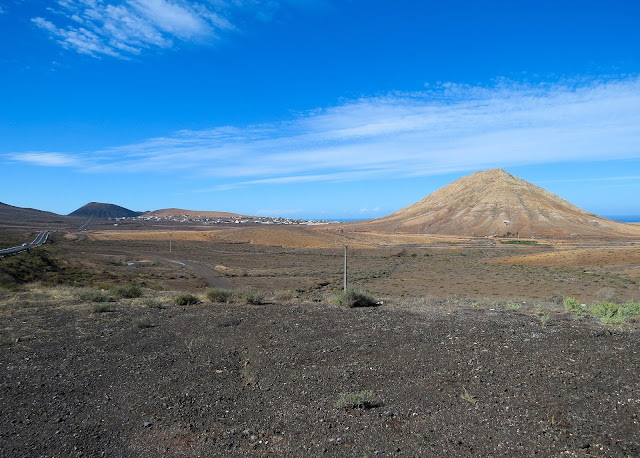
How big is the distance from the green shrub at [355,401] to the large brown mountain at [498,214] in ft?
390

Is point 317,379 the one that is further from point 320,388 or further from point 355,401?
point 355,401

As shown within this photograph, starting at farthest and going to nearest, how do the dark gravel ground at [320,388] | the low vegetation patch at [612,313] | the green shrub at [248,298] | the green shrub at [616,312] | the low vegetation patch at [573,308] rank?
the green shrub at [248,298] < the low vegetation patch at [573,308] < the green shrub at [616,312] < the low vegetation patch at [612,313] < the dark gravel ground at [320,388]

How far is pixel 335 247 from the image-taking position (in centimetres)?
8412

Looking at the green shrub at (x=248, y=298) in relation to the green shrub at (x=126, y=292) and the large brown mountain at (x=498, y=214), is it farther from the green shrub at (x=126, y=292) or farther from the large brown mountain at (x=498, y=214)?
the large brown mountain at (x=498, y=214)

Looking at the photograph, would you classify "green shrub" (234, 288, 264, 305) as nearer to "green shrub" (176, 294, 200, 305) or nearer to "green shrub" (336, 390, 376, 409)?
"green shrub" (176, 294, 200, 305)

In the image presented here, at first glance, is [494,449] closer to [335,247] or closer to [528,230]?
[335,247]

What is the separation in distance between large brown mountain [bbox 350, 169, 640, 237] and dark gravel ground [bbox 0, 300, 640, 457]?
377 ft

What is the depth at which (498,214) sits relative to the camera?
13000cm

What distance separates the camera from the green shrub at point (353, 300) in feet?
56.5

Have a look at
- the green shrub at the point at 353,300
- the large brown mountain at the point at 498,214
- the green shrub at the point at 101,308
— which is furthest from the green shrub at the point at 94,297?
the large brown mountain at the point at 498,214

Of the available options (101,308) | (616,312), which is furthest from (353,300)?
(101,308)

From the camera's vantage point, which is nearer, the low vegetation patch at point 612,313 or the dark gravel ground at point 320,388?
the dark gravel ground at point 320,388

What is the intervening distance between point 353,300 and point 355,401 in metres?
10.6

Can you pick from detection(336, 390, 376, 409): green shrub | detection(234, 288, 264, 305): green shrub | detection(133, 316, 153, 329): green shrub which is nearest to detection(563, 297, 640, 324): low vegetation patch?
detection(336, 390, 376, 409): green shrub
